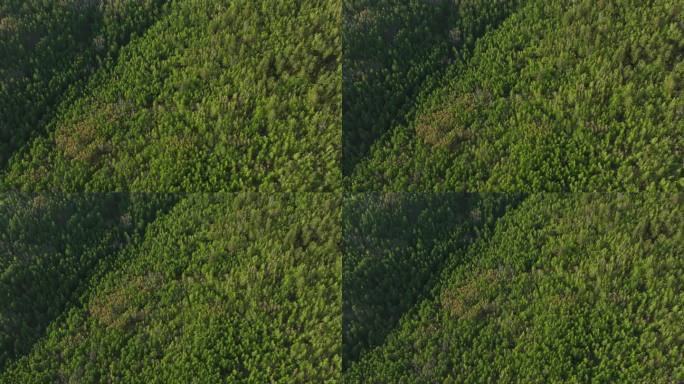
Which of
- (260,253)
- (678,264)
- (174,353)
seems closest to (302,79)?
(260,253)

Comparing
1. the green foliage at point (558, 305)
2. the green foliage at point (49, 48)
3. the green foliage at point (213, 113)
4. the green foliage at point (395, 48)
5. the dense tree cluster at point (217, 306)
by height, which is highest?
the green foliage at point (49, 48)

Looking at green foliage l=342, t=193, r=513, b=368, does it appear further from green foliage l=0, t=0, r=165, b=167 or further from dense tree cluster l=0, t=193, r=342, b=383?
green foliage l=0, t=0, r=165, b=167

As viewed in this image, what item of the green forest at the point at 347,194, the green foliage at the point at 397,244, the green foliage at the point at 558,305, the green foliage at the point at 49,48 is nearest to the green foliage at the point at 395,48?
the green forest at the point at 347,194

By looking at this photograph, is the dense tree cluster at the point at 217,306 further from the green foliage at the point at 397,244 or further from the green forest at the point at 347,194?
the green foliage at the point at 397,244

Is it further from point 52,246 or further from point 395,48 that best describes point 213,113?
point 52,246

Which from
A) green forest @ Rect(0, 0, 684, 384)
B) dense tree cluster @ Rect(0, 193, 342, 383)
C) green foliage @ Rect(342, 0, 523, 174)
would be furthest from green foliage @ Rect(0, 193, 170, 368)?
green foliage @ Rect(342, 0, 523, 174)

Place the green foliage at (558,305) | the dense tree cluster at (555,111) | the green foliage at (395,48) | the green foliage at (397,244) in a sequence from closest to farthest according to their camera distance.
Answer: the green foliage at (558,305) → the dense tree cluster at (555,111) → the green foliage at (397,244) → the green foliage at (395,48)
